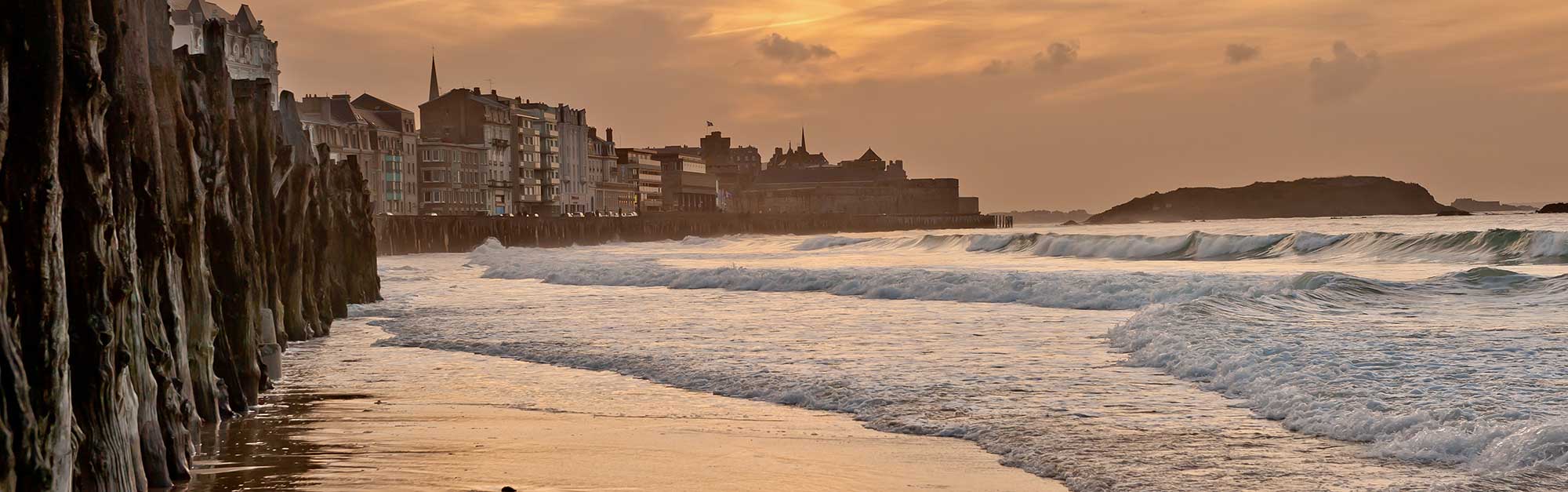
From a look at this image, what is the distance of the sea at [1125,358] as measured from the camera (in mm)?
8242

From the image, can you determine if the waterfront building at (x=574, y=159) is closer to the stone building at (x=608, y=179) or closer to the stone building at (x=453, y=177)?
the stone building at (x=608, y=179)

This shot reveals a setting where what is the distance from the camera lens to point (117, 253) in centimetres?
678

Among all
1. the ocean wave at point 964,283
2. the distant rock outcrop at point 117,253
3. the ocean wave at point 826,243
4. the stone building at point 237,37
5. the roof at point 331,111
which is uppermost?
the stone building at point 237,37

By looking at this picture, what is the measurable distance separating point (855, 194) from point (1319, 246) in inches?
5410

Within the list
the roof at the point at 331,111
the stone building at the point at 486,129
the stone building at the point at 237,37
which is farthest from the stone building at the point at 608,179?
the stone building at the point at 237,37

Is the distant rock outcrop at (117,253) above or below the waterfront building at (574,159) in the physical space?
below

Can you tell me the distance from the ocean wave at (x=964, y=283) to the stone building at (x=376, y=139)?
6795 cm

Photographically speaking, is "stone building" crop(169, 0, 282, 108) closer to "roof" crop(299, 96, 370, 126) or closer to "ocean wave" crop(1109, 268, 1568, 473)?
"roof" crop(299, 96, 370, 126)

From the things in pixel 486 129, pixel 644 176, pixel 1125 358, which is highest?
pixel 486 129

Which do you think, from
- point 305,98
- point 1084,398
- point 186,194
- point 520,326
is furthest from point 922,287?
point 305,98

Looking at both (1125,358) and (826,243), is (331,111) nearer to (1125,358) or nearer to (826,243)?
(826,243)

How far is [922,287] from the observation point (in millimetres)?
26453

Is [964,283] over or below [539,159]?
below

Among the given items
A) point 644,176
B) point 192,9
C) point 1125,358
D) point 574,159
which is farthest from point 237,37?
point 1125,358
